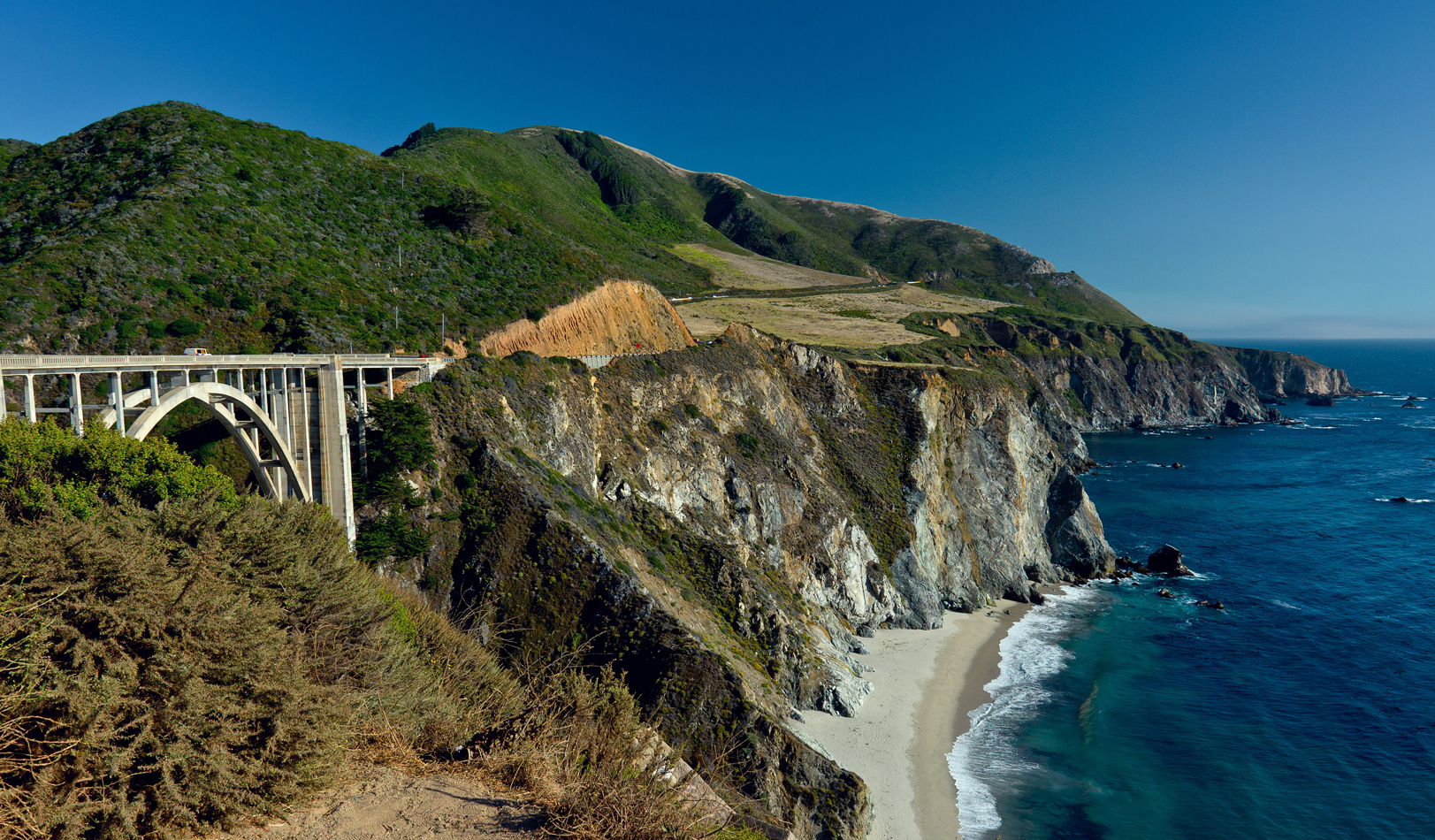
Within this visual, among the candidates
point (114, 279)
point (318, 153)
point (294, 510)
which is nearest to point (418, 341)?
point (114, 279)

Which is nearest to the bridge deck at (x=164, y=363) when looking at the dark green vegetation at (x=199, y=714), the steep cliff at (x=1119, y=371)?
the dark green vegetation at (x=199, y=714)

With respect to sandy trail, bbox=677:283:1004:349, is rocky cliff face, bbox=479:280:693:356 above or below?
below

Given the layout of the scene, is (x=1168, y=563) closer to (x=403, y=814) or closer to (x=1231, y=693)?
(x=1231, y=693)

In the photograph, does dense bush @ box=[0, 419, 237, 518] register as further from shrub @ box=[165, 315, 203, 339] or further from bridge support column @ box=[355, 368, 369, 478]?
shrub @ box=[165, 315, 203, 339]

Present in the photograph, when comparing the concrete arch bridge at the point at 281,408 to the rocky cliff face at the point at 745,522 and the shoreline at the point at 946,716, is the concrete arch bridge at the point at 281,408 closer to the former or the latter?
the rocky cliff face at the point at 745,522

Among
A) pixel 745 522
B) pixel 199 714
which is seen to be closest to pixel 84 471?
pixel 199 714

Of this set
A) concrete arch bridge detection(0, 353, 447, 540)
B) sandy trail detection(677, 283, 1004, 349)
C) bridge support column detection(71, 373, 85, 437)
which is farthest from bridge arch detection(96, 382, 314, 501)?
sandy trail detection(677, 283, 1004, 349)
